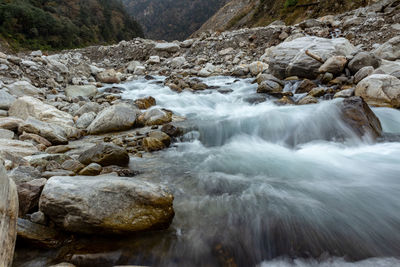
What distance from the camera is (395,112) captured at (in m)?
4.79

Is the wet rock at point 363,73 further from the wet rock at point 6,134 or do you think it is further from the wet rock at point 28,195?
the wet rock at point 6,134

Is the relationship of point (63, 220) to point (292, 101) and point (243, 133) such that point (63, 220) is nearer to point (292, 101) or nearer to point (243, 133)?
point (243, 133)

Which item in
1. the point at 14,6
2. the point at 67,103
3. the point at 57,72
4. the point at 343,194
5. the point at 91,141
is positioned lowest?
the point at 343,194

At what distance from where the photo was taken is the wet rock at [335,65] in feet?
22.7

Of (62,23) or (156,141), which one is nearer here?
(156,141)

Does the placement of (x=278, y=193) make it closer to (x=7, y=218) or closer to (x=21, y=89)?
(x=7, y=218)

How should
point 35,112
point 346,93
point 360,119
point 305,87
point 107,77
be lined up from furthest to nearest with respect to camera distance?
point 107,77, point 305,87, point 346,93, point 35,112, point 360,119

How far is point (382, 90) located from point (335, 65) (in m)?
2.12

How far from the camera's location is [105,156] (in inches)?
129

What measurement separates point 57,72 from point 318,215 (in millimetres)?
10243

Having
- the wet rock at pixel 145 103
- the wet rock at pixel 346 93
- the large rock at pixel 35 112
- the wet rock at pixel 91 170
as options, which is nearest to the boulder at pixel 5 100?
the large rock at pixel 35 112

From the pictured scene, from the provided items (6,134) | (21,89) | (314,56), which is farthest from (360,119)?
(21,89)

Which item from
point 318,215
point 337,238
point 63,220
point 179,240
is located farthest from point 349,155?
point 63,220

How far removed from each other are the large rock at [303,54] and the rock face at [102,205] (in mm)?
7420
